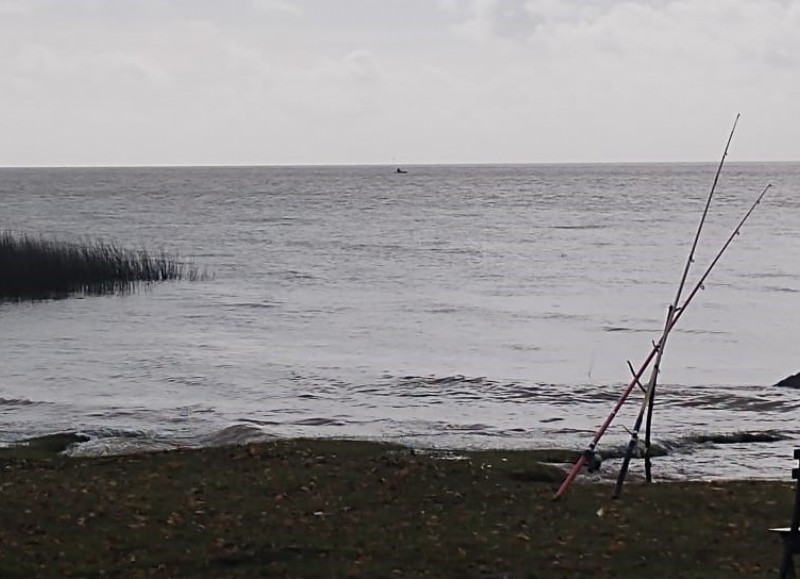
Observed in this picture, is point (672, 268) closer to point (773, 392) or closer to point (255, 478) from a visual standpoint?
point (773, 392)

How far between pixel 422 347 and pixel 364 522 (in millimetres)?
20097

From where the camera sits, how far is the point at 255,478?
41.3ft

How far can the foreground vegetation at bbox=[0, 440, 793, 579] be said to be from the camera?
8906 millimetres

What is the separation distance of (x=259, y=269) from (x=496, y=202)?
72158 mm

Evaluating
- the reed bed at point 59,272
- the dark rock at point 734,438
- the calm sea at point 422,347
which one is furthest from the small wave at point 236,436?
the reed bed at point 59,272

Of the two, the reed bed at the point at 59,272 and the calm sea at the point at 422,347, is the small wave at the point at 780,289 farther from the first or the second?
the reed bed at the point at 59,272

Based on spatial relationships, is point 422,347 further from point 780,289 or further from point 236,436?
point 780,289

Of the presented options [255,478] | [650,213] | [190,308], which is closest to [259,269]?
[190,308]

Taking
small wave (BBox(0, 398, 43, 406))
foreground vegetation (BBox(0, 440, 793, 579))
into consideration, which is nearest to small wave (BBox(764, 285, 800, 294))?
→ small wave (BBox(0, 398, 43, 406))

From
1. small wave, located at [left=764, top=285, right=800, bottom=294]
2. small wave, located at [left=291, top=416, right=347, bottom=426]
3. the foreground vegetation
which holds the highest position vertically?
the foreground vegetation

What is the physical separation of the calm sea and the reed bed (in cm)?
97

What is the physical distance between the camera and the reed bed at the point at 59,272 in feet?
128

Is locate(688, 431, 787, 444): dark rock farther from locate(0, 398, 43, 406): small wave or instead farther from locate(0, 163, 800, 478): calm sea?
locate(0, 398, 43, 406): small wave

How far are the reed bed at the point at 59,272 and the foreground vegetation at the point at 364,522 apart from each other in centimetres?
2627
